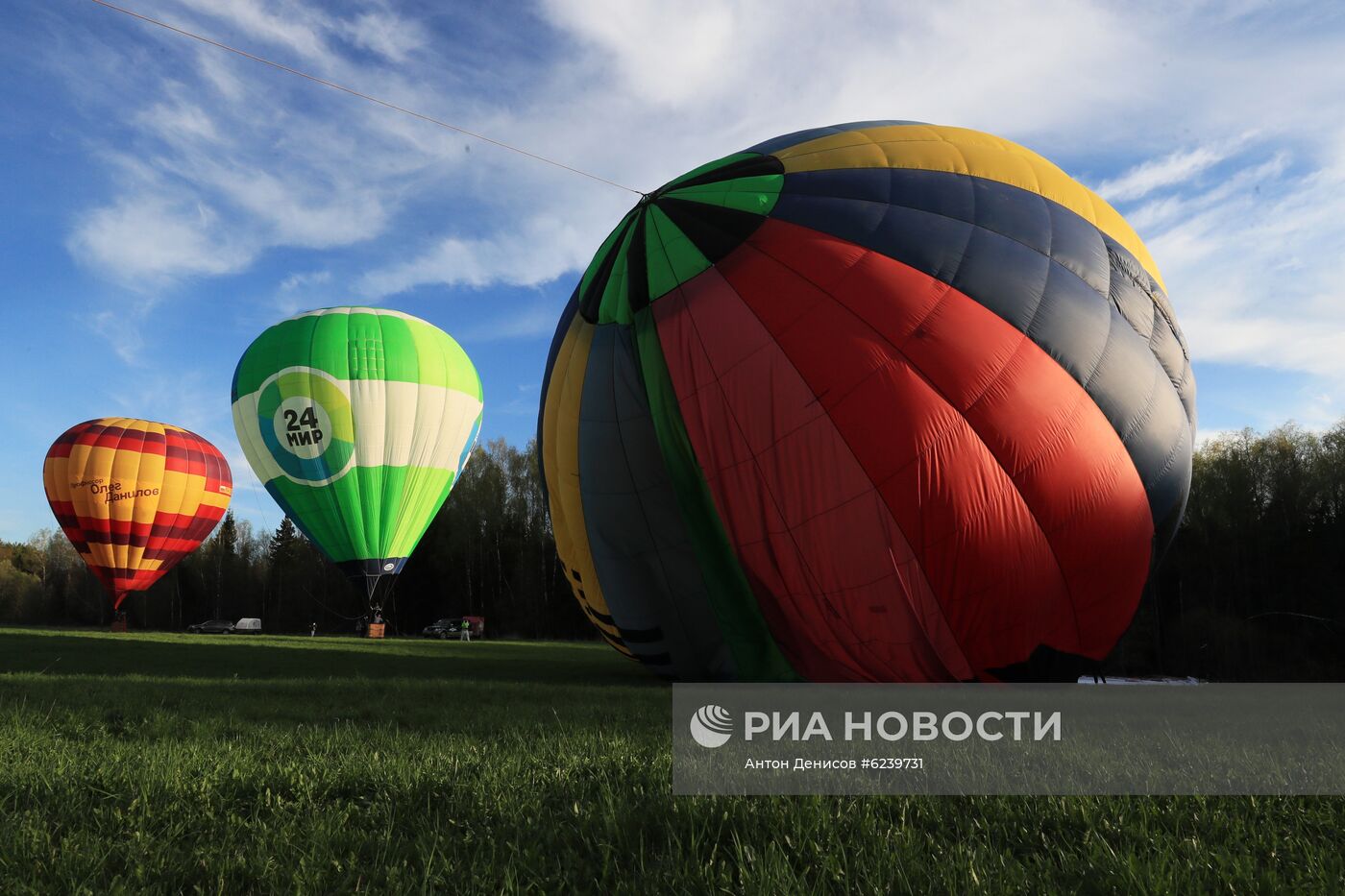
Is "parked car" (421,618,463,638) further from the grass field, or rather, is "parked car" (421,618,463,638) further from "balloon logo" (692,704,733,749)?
the grass field

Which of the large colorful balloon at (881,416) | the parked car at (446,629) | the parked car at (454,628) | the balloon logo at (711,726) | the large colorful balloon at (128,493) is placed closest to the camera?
the balloon logo at (711,726)

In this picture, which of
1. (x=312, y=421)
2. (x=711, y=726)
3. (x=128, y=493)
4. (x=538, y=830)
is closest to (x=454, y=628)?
(x=128, y=493)

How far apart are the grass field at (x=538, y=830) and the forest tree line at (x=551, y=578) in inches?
301

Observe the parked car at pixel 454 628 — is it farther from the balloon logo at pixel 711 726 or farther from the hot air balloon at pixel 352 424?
the balloon logo at pixel 711 726

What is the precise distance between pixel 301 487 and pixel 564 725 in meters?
18.0

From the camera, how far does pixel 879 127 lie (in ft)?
29.7

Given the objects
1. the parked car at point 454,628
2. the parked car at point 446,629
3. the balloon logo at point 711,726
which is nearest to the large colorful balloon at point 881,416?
the balloon logo at point 711,726

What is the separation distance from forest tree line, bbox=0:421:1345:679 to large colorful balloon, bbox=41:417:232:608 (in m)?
7.86

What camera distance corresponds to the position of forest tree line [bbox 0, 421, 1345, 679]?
21.7 meters

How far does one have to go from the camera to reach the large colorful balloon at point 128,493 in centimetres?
3108

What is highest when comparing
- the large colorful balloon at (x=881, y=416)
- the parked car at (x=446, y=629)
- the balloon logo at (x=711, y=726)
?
the large colorful balloon at (x=881, y=416)

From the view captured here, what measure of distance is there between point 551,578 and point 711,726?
39.0 m

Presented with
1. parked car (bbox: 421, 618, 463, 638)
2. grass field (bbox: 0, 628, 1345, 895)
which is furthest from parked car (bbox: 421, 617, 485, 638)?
grass field (bbox: 0, 628, 1345, 895)

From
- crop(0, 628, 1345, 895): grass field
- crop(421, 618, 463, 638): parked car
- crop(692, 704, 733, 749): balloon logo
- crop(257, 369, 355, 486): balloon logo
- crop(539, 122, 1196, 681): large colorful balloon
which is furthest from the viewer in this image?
crop(421, 618, 463, 638): parked car
